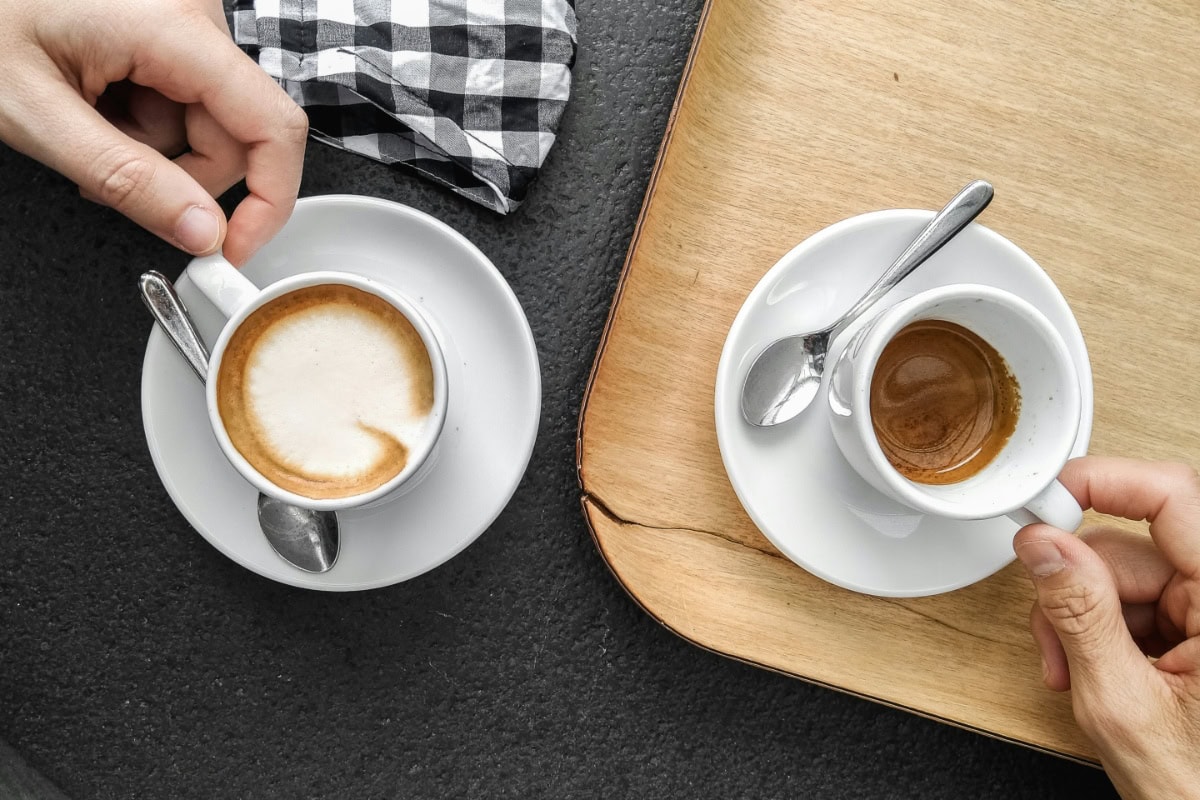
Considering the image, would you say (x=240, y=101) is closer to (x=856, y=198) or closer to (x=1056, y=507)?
(x=856, y=198)

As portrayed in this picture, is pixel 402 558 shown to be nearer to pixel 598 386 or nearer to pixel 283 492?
pixel 283 492

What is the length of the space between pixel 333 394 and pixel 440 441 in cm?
12

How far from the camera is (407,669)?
3.45ft

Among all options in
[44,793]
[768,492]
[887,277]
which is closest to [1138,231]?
[887,277]

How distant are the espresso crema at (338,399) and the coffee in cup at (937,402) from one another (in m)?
0.47

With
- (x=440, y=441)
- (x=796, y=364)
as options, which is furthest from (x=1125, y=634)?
(x=440, y=441)

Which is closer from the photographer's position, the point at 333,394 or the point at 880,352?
the point at 880,352

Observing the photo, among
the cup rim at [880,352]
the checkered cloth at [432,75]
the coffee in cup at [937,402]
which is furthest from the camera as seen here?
the checkered cloth at [432,75]

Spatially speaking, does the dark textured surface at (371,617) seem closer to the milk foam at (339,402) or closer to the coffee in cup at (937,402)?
the milk foam at (339,402)

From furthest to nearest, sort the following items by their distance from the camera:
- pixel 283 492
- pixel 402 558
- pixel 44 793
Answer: pixel 44 793 < pixel 402 558 < pixel 283 492

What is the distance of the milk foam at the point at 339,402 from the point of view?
0.82m

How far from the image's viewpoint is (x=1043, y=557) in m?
0.75

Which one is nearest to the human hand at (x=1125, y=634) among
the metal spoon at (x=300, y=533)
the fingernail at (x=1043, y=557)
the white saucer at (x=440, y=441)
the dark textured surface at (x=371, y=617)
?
the fingernail at (x=1043, y=557)

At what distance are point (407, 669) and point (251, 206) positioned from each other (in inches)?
23.4
